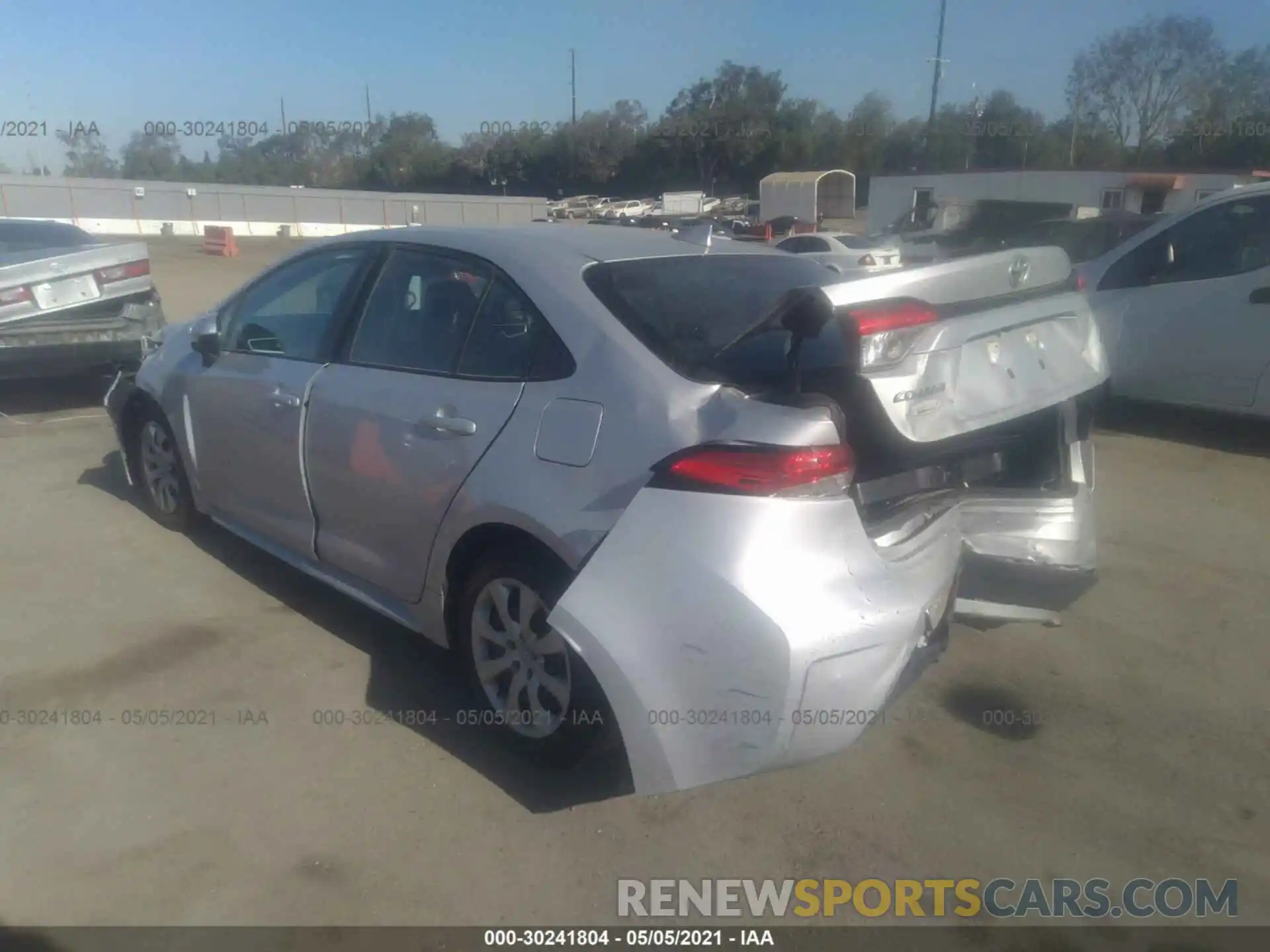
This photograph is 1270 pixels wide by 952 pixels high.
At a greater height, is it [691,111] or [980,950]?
[691,111]

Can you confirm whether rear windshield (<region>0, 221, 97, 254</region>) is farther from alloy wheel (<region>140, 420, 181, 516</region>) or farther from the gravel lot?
the gravel lot

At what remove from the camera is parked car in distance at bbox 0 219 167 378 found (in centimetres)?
749

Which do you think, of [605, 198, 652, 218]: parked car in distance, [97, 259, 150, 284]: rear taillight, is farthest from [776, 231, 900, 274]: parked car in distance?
[605, 198, 652, 218]: parked car in distance

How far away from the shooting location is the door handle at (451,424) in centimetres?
323

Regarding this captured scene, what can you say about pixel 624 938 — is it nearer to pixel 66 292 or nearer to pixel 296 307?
pixel 296 307

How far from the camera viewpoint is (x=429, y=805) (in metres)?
3.11

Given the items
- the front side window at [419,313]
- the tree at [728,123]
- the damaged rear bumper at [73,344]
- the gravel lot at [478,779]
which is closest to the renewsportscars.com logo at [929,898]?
the gravel lot at [478,779]

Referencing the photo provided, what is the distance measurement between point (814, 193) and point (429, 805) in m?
43.4

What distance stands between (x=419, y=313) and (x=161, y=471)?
243 centimetres

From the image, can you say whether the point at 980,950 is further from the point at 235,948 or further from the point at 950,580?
the point at 235,948

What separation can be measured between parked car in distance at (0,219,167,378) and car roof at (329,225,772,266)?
4603 millimetres

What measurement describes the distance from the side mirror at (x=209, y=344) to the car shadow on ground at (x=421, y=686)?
1034mm

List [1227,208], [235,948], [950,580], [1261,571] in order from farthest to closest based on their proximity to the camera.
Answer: [1227,208] → [1261,571] → [950,580] → [235,948]

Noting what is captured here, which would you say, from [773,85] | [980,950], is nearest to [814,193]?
[773,85]
